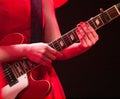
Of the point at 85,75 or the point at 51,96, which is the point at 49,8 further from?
the point at 85,75

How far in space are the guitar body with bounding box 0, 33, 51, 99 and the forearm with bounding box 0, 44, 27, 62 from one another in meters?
0.03

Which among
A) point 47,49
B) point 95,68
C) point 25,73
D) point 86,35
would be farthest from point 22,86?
point 95,68

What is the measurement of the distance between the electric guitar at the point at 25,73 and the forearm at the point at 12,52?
3 centimetres

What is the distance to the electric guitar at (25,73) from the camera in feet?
3.71

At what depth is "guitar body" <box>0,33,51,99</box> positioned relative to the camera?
1.12 meters

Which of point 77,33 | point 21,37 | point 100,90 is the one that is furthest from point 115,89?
point 21,37

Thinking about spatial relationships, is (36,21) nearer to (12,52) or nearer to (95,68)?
(12,52)

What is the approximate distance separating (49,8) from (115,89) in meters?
0.65

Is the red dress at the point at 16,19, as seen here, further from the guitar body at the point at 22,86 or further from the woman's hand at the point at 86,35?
the woman's hand at the point at 86,35

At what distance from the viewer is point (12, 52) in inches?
44.6

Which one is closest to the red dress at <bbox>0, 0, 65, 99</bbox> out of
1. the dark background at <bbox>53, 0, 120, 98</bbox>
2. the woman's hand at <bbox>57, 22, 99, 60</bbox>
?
the woman's hand at <bbox>57, 22, 99, 60</bbox>

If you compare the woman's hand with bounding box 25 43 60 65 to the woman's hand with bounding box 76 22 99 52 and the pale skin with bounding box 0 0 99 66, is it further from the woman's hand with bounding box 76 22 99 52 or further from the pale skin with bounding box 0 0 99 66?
the woman's hand with bounding box 76 22 99 52

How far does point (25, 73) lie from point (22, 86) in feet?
0.17

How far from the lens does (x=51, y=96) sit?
114 centimetres
